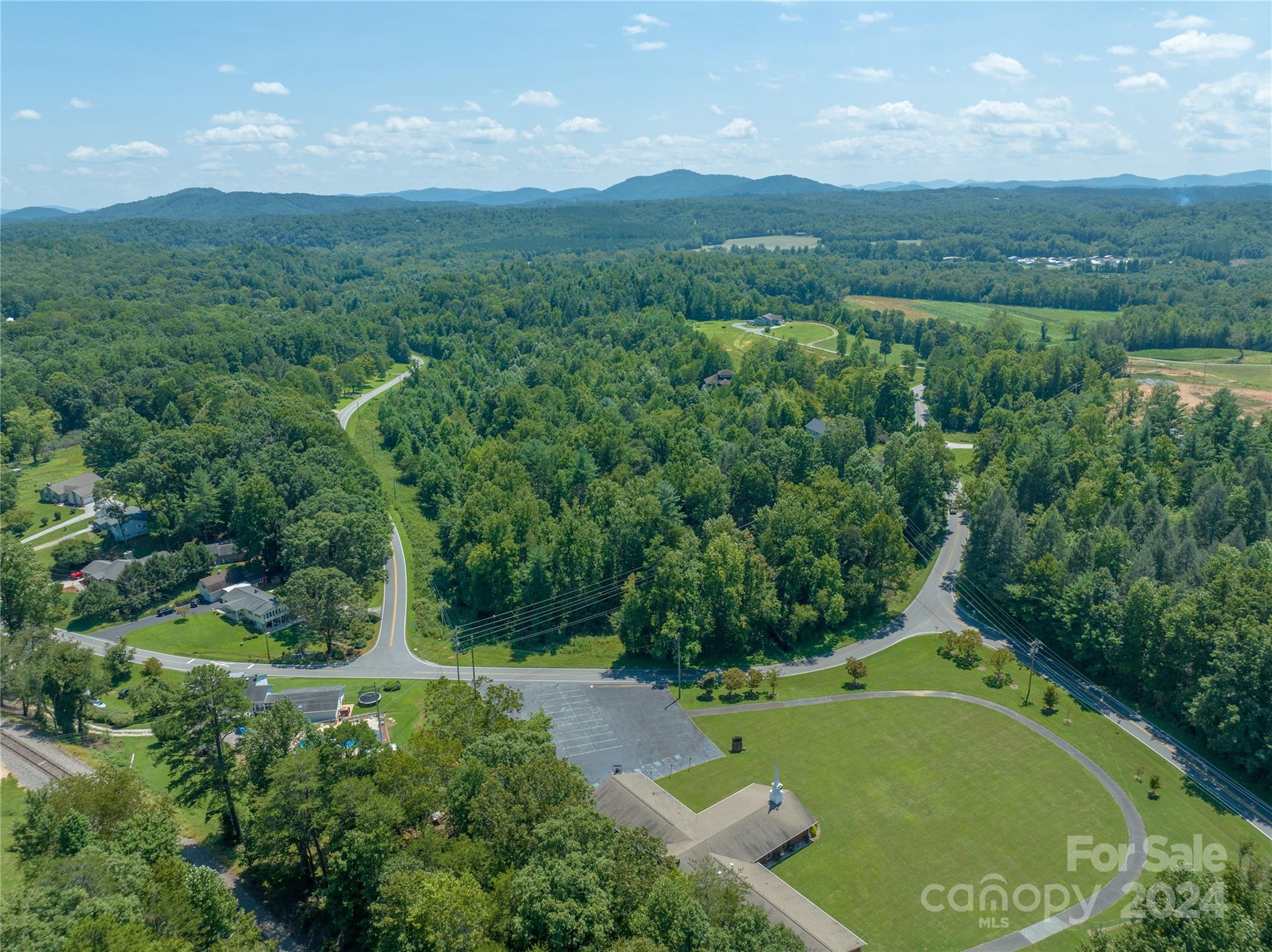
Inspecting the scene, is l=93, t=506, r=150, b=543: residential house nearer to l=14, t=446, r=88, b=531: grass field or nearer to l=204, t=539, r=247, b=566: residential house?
l=14, t=446, r=88, b=531: grass field

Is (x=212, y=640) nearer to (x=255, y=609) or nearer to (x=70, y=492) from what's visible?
(x=255, y=609)

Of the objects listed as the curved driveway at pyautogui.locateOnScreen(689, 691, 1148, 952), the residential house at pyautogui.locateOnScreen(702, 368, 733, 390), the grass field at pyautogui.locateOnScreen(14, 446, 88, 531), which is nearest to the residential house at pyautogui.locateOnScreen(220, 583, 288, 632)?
the grass field at pyautogui.locateOnScreen(14, 446, 88, 531)

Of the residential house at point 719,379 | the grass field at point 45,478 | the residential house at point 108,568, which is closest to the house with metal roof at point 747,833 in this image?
the residential house at point 108,568

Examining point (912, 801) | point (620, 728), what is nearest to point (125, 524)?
point (620, 728)

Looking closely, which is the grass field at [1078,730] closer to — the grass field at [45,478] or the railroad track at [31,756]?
the railroad track at [31,756]

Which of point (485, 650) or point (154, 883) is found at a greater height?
point (154, 883)

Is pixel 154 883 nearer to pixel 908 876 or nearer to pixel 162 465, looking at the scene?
pixel 908 876

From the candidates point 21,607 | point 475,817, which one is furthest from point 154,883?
point 21,607
